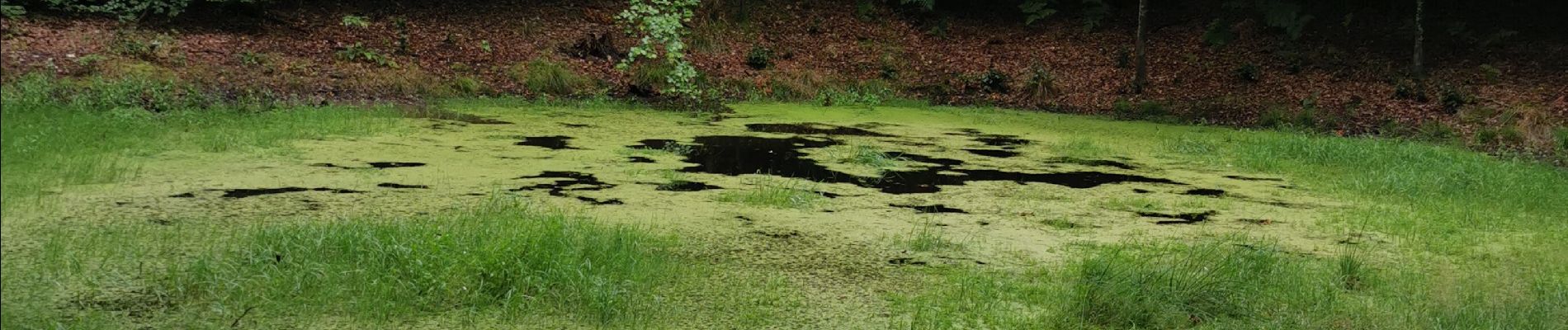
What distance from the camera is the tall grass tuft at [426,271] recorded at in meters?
3.58

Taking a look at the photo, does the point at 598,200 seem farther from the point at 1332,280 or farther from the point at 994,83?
the point at 994,83

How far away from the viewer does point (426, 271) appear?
3801 millimetres

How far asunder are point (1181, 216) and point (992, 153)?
9.90ft

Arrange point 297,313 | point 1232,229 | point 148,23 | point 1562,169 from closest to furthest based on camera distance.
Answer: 1. point 297,313
2. point 1232,229
3. point 1562,169
4. point 148,23

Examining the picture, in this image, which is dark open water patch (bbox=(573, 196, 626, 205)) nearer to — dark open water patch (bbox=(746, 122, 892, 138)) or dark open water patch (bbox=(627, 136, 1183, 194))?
dark open water patch (bbox=(627, 136, 1183, 194))

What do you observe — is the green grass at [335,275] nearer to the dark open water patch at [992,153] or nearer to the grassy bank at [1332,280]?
the grassy bank at [1332,280]

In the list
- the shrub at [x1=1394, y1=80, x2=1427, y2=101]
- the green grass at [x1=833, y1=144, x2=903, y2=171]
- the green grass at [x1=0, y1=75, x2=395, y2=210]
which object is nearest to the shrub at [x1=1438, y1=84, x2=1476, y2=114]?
the shrub at [x1=1394, y1=80, x2=1427, y2=101]

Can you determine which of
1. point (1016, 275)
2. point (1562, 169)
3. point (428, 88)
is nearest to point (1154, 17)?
point (1562, 169)

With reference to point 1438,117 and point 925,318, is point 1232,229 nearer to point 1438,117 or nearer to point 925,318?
point 925,318

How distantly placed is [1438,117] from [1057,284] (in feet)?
34.1

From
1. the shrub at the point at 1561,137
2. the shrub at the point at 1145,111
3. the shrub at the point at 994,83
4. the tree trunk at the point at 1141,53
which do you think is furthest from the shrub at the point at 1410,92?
the shrub at the point at 994,83

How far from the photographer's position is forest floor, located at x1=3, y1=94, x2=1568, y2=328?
145 inches

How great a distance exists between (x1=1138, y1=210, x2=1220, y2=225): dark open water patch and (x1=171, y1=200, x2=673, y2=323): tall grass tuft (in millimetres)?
2936

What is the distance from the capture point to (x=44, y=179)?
5.14 metres
